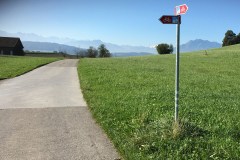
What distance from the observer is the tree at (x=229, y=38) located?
4313 inches

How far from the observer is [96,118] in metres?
9.09

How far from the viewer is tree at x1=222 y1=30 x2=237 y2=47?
359 feet

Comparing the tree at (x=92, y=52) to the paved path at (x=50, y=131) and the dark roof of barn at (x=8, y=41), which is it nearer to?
the dark roof of barn at (x=8, y=41)

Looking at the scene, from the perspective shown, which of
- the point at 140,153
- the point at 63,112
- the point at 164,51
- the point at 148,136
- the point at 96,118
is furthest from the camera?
the point at 164,51

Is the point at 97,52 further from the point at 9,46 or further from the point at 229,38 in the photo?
the point at 229,38

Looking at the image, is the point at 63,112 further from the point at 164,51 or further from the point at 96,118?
the point at 164,51

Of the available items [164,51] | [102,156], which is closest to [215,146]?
[102,156]

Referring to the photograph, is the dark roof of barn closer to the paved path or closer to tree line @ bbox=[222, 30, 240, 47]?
tree line @ bbox=[222, 30, 240, 47]

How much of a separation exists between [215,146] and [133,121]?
7.29 ft

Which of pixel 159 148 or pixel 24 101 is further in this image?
pixel 24 101

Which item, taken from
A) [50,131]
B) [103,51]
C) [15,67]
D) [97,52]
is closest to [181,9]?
[50,131]

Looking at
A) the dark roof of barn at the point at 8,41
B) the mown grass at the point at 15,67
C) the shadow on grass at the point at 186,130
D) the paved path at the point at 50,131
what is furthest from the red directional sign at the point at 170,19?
the dark roof of barn at the point at 8,41

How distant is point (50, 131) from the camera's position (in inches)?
309

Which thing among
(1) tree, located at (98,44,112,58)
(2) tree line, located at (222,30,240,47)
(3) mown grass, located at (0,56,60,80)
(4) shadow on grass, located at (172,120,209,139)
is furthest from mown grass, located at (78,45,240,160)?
(2) tree line, located at (222,30,240,47)
